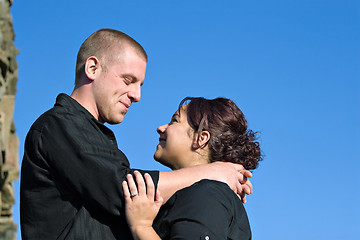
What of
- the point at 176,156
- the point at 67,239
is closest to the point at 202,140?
the point at 176,156

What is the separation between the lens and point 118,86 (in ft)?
13.1

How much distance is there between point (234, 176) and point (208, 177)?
1.05 feet

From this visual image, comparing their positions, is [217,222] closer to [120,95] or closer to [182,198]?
[182,198]

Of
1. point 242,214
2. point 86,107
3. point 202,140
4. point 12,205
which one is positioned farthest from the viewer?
point 202,140

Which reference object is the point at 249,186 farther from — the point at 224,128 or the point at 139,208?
the point at 139,208

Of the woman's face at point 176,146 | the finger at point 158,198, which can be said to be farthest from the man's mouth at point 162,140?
the finger at point 158,198

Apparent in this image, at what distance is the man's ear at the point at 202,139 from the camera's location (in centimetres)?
420

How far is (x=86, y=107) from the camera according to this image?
3.93m

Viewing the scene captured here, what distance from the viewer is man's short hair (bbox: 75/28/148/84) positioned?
4.20m

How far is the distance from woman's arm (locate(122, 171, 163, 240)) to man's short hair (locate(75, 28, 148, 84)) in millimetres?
1309

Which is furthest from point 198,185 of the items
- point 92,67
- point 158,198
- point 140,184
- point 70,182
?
point 92,67

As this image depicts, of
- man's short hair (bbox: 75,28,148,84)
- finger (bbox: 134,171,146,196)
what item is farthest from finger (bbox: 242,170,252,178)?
man's short hair (bbox: 75,28,148,84)

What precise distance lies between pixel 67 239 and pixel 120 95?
133cm

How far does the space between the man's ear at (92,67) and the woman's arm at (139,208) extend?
1.13 meters
